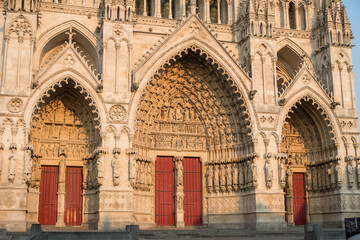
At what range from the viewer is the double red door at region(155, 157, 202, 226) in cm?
2280

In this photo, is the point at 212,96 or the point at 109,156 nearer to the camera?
the point at 109,156

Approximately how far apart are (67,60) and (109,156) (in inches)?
178

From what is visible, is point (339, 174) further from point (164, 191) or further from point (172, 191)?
point (164, 191)

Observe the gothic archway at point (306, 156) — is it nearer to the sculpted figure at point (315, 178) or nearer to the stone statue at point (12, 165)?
the sculpted figure at point (315, 178)

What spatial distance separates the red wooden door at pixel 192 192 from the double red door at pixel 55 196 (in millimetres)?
5103

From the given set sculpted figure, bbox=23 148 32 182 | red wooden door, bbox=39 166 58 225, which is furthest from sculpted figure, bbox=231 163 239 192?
sculpted figure, bbox=23 148 32 182

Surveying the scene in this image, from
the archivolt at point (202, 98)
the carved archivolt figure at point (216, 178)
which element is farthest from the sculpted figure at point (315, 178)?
the carved archivolt figure at point (216, 178)

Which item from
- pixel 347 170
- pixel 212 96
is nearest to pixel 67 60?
pixel 212 96

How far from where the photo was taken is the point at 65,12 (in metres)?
22.5

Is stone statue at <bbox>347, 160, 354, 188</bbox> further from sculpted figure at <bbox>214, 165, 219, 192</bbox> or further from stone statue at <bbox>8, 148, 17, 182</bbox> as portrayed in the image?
stone statue at <bbox>8, 148, 17, 182</bbox>

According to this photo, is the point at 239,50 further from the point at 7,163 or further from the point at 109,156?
the point at 7,163

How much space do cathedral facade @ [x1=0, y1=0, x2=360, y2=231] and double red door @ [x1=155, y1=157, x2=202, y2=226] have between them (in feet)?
0.17

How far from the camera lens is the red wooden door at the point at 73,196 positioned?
21.4 m

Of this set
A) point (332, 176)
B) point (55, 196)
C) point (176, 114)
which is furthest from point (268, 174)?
point (55, 196)
